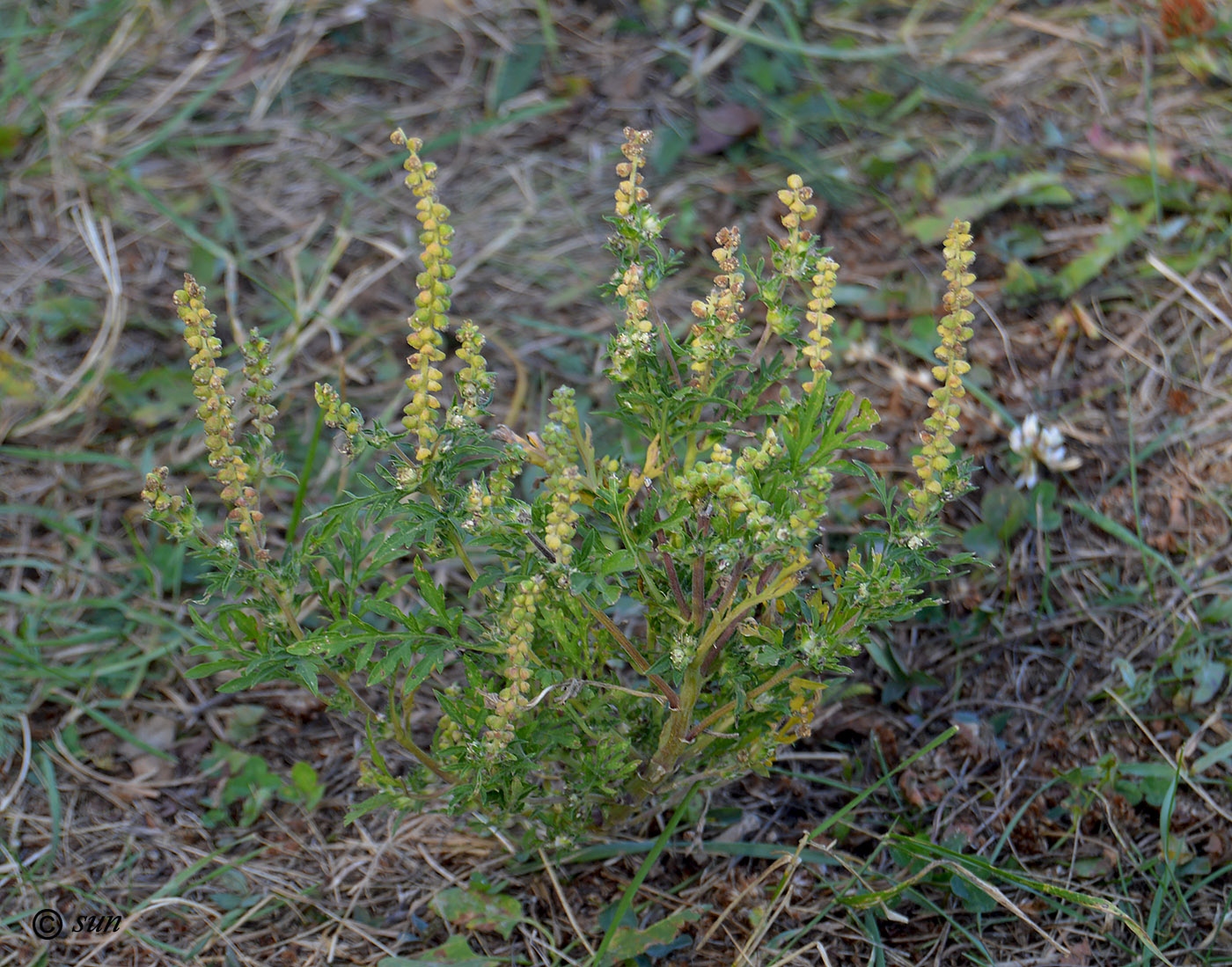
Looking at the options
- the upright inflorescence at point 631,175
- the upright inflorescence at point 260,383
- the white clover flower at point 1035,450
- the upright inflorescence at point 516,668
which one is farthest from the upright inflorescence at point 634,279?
the white clover flower at point 1035,450

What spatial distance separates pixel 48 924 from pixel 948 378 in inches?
87.9

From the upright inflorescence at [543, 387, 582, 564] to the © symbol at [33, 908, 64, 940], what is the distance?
156 centimetres

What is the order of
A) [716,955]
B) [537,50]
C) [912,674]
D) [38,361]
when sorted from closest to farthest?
[716,955] < [912,674] < [38,361] < [537,50]

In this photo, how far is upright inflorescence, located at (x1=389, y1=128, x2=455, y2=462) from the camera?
164 cm

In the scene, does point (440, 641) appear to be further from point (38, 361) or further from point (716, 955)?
point (38, 361)

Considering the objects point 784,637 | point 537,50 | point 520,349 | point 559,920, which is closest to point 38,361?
point 520,349

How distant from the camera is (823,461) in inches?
69.7

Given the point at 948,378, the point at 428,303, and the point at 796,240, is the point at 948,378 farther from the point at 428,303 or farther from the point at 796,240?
the point at 428,303

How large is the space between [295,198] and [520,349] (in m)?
1.22

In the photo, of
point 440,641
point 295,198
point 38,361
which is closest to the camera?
point 440,641

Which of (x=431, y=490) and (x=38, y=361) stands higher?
(x=431, y=490)

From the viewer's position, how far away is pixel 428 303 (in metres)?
1.68
